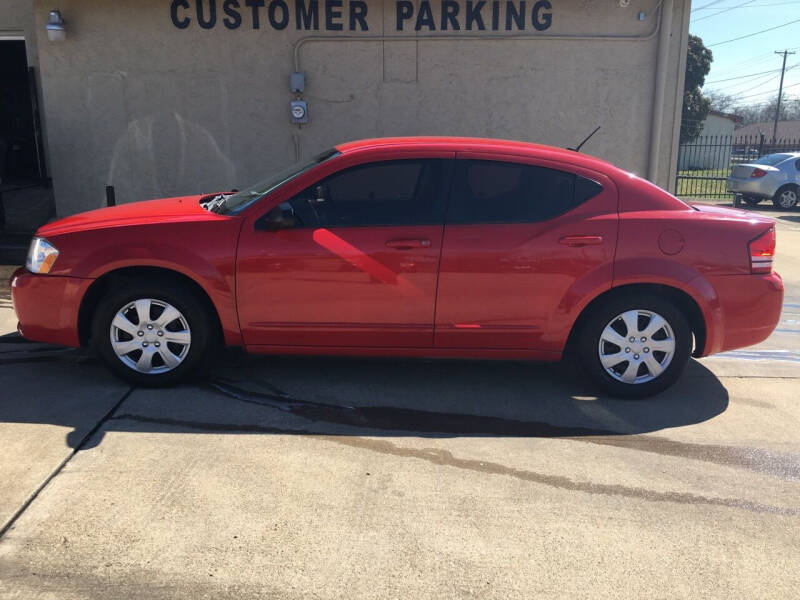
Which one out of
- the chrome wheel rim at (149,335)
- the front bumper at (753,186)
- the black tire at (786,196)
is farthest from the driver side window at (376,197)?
the black tire at (786,196)

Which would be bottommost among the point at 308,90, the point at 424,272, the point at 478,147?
the point at 424,272

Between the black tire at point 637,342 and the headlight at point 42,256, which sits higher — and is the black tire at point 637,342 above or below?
below

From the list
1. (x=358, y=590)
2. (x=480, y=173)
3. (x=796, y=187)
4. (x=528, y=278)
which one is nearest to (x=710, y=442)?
(x=528, y=278)

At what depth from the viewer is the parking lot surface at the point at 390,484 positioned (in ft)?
9.59

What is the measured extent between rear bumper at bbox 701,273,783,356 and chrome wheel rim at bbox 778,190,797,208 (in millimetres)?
15609

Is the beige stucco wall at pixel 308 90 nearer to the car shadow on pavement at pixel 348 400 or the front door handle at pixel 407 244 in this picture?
the car shadow on pavement at pixel 348 400

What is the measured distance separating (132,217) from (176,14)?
19.3 ft

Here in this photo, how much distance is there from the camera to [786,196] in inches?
723

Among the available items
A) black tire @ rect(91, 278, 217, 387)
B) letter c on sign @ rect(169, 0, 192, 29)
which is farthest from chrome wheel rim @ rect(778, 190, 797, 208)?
black tire @ rect(91, 278, 217, 387)

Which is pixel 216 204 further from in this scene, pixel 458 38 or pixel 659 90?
pixel 659 90

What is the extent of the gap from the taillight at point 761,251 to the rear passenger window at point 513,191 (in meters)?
1.06

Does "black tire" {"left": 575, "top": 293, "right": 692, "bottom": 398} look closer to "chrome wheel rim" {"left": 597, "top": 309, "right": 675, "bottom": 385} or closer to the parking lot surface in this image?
"chrome wheel rim" {"left": 597, "top": 309, "right": 675, "bottom": 385}

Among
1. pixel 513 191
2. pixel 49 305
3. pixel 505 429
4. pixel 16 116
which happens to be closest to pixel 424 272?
pixel 513 191

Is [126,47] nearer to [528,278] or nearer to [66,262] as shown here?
[66,262]
